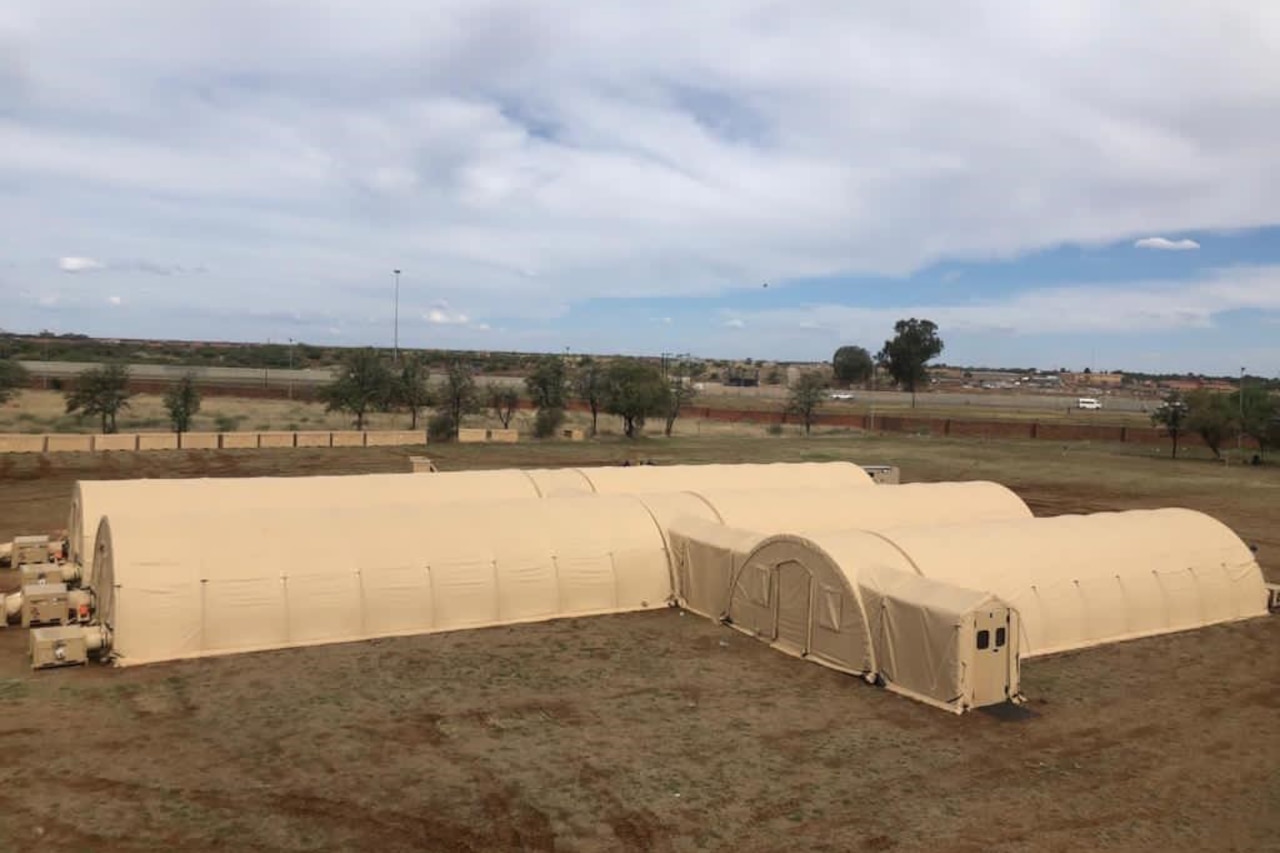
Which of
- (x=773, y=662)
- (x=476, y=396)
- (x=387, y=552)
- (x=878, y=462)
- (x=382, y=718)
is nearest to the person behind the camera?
(x=382, y=718)

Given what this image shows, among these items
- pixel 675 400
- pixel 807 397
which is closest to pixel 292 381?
pixel 675 400

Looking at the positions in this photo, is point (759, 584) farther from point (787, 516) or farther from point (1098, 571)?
point (1098, 571)

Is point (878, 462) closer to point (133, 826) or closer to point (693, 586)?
point (693, 586)

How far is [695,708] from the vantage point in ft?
55.6

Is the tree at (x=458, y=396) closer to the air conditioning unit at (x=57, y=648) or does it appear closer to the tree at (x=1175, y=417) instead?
the tree at (x=1175, y=417)

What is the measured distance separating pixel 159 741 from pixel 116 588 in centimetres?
513

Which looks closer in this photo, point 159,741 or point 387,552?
point 159,741

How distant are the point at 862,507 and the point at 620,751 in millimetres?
16059

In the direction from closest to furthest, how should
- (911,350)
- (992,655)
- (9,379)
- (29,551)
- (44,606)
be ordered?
(992,655), (44,606), (29,551), (9,379), (911,350)

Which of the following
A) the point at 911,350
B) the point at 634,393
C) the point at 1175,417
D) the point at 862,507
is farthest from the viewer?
the point at 911,350

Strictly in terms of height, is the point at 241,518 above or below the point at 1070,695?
above

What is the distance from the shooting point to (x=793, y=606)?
20578 millimetres

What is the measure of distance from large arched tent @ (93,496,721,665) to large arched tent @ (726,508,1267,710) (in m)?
3.77

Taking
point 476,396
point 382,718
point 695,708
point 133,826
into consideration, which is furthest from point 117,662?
point 476,396
